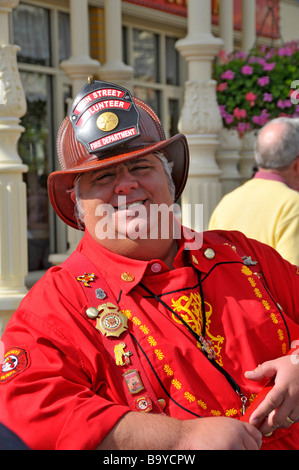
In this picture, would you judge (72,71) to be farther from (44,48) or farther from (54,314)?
(54,314)

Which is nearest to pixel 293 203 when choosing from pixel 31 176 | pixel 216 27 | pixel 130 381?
pixel 130 381

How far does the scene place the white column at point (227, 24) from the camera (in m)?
8.04

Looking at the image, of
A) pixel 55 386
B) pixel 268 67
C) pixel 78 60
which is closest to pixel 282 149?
pixel 268 67

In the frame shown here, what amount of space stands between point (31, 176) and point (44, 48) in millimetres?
1331

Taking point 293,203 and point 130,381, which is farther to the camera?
point 293,203

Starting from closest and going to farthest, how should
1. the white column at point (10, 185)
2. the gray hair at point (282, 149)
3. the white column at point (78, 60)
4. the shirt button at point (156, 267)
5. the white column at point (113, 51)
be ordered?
the shirt button at point (156, 267) → the gray hair at point (282, 149) → the white column at point (10, 185) → the white column at point (78, 60) → the white column at point (113, 51)

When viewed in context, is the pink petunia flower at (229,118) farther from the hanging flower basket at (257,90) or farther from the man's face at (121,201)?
the man's face at (121,201)

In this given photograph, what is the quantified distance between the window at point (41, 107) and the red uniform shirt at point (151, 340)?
5466mm

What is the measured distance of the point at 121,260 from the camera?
2.21 m

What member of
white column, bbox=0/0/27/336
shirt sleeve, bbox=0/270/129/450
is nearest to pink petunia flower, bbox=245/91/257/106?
white column, bbox=0/0/27/336

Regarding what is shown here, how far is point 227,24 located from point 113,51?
211 centimetres

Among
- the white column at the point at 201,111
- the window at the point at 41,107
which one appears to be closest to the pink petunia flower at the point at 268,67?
the white column at the point at 201,111

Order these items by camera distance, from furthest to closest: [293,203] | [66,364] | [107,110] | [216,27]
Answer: [216,27] → [293,203] → [107,110] → [66,364]
